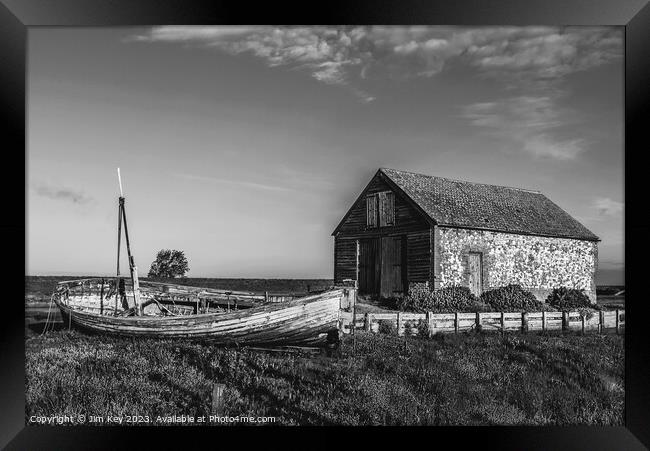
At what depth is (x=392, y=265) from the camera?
14.5 metres

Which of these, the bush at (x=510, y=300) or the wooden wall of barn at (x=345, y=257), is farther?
the wooden wall of barn at (x=345, y=257)

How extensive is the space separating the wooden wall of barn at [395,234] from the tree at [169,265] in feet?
17.4

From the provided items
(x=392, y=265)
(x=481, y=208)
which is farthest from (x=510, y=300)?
(x=392, y=265)

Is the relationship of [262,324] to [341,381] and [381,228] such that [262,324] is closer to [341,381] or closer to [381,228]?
[341,381]

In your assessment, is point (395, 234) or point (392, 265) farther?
point (395, 234)

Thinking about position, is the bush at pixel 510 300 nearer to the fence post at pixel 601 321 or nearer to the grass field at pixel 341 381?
the fence post at pixel 601 321

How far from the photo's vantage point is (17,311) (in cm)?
788

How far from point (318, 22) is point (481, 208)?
8545mm

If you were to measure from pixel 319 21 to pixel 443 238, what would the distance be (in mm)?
7915

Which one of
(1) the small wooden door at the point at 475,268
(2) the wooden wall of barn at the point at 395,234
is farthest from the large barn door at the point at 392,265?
(1) the small wooden door at the point at 475,268

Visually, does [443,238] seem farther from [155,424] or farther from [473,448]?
[155,424]

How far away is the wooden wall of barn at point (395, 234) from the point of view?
46.1ft

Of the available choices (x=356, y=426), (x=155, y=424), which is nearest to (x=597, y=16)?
(x=356, y=426)

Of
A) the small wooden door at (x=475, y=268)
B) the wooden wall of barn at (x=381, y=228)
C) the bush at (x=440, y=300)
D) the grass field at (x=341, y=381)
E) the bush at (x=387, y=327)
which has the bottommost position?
the grass field at (x=341, y=381)
